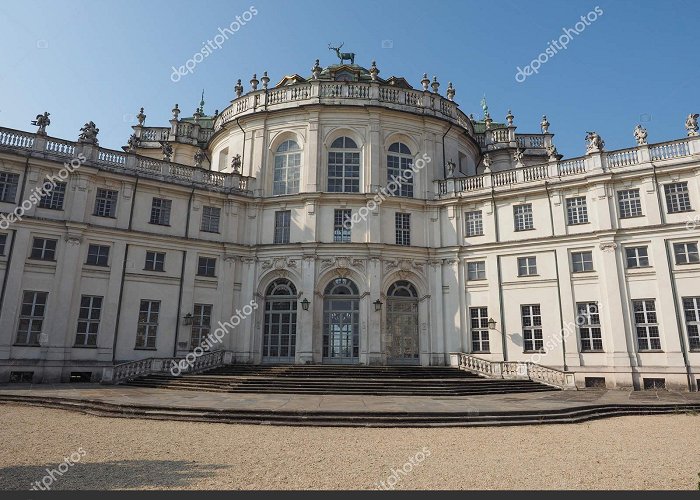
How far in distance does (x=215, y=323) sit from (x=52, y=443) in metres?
16.9

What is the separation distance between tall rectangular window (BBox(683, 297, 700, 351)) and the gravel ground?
37.5 ft

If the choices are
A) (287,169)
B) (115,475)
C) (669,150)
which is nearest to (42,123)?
(287,169)

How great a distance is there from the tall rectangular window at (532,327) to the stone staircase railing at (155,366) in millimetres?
16461

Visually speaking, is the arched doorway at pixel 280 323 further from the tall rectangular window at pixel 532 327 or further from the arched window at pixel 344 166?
the tall rectangular window at pixel 532 327

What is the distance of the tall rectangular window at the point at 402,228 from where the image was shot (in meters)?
29.1

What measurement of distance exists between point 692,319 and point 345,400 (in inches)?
702

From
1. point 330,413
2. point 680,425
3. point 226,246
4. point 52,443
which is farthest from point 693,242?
point 52,443

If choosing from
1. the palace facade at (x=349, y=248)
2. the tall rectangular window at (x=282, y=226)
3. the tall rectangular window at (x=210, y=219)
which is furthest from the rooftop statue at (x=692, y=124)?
the tall rectangular window at (x=210, y=219)

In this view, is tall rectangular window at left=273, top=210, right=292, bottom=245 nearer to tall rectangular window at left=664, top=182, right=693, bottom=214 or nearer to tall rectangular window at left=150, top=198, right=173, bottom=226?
tall rectangular window at left=150, top=198, right=173, bottom=226

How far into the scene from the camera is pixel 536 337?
84.8 ft

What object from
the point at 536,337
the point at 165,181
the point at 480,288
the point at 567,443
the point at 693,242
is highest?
the point at 165,181

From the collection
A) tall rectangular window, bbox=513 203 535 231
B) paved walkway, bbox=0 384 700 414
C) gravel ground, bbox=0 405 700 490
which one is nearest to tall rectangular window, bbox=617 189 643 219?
tall rectangular window, bbox=513 203 535 231

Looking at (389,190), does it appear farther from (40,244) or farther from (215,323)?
(40,244)

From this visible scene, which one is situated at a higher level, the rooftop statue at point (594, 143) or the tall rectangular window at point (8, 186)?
the rooftop statue at point (594, 143)
